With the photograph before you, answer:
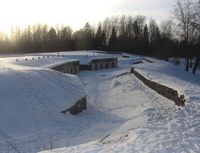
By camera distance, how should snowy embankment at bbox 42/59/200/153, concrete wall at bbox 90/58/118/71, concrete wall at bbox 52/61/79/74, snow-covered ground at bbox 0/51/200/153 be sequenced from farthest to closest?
concrete wall at bbox 90/58/118/71 < concrete wall at bbox 52/61/79/74 < snow-covered ground at bbox 0/51/200/153 < snowy embankment at bbox 42/59/200/153

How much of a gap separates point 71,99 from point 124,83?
1129cm

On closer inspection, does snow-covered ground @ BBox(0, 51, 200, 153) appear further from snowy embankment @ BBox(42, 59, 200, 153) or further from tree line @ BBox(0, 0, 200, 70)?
tree line @ BBox(0, 0, 200, 70)

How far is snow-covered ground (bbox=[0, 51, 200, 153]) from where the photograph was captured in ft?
33.2

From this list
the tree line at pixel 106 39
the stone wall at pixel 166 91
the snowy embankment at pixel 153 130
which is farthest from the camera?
the tree line at pixel 106 39

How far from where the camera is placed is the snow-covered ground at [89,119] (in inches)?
398

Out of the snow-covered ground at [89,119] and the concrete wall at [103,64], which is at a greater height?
the snow-covered ground at [89,119]

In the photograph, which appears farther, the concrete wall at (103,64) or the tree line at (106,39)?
the tree line at (106,39)

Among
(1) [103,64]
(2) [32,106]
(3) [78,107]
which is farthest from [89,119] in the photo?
(1) [103,64]

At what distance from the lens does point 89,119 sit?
2033cm

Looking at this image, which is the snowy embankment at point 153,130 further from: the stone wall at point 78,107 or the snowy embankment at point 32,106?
the snowy embankment at point 32,106

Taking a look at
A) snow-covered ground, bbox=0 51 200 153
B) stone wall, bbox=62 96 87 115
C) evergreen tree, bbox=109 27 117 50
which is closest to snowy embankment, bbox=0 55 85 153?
snow-covered ground, bbox=0 51 200 153

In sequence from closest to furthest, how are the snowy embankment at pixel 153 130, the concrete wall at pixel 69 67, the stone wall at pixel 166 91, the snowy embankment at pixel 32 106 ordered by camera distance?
the snowy embankment at pixel 153 130
the snowy embankment at pixel 32 106
the stone wall at pixel 166 91
the concrete wall at pixel 69 67

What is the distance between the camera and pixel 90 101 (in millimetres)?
27422

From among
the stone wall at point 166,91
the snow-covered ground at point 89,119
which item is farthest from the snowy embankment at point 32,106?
the stone wall at point 166,91
